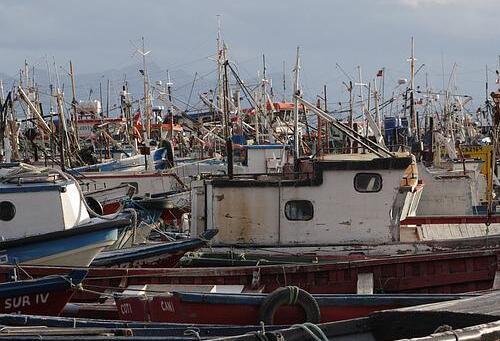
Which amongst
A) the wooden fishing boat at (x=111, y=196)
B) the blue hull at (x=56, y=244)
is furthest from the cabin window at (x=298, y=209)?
the wooden fishing boat at (x=111, y=196)

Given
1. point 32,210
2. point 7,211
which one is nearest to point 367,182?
point 32,210

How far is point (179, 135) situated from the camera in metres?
48.1

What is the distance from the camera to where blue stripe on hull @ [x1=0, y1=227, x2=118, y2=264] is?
14859mm

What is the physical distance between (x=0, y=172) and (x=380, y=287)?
298 inches

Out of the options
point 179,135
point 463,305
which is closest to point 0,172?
point 463,305

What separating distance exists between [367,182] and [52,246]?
226 inches

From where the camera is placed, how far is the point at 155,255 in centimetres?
1631

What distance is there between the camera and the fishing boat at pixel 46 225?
589 inches

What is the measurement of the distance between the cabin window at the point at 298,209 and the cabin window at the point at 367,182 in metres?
0.93

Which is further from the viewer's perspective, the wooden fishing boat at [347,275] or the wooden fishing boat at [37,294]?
the wooden fishing boat at [347,275]

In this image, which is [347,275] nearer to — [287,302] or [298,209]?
[298,209]

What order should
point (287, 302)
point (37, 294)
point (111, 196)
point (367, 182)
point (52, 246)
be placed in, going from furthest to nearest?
point (111, 196) → point (367, 182) → point (52, 246) → point (37, 294) → point (287, 302)

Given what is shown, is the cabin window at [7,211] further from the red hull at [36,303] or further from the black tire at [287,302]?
the black tire at [287,302]

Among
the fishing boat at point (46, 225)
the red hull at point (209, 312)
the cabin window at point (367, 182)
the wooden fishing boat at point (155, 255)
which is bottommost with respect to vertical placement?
the red hull at point (209, 312)
